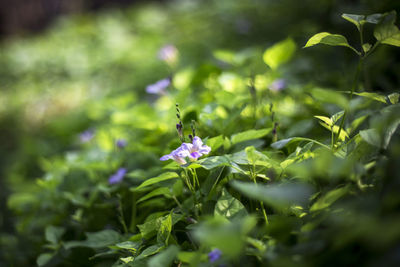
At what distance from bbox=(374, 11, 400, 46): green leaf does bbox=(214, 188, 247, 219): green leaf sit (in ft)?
1.91

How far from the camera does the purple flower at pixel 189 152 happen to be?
0.87 metres

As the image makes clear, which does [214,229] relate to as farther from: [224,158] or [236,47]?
[236,47]

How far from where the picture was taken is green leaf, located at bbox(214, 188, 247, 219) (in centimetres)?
82

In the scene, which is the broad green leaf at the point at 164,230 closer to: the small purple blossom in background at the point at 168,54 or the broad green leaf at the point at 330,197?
the broad green leaf at the point at 330,197

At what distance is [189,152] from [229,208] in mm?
195

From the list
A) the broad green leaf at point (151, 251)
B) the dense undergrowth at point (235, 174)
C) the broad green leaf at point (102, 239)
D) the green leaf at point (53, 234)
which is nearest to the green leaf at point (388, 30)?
the dense undergrowth at point (235, 174)

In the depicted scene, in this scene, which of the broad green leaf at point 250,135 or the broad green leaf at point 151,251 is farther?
the broad green leaf at point 250,135

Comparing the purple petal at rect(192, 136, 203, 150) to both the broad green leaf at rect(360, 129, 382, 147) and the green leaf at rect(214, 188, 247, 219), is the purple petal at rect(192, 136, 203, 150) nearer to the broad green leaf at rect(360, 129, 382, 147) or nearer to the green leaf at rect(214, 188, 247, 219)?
the green leaf at rect(214, 188, 247, 219)

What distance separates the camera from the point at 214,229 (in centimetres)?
55

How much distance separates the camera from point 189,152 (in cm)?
89

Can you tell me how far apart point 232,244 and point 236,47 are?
2947 millimetres

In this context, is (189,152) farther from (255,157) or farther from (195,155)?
(255,157)

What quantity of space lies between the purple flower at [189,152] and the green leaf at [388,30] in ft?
1.80

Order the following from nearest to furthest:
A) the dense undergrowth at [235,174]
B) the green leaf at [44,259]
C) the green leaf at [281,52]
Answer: the dense undergrowth at [235,174]
the green leaf at [44,259]
the green leaf at [281,52]
